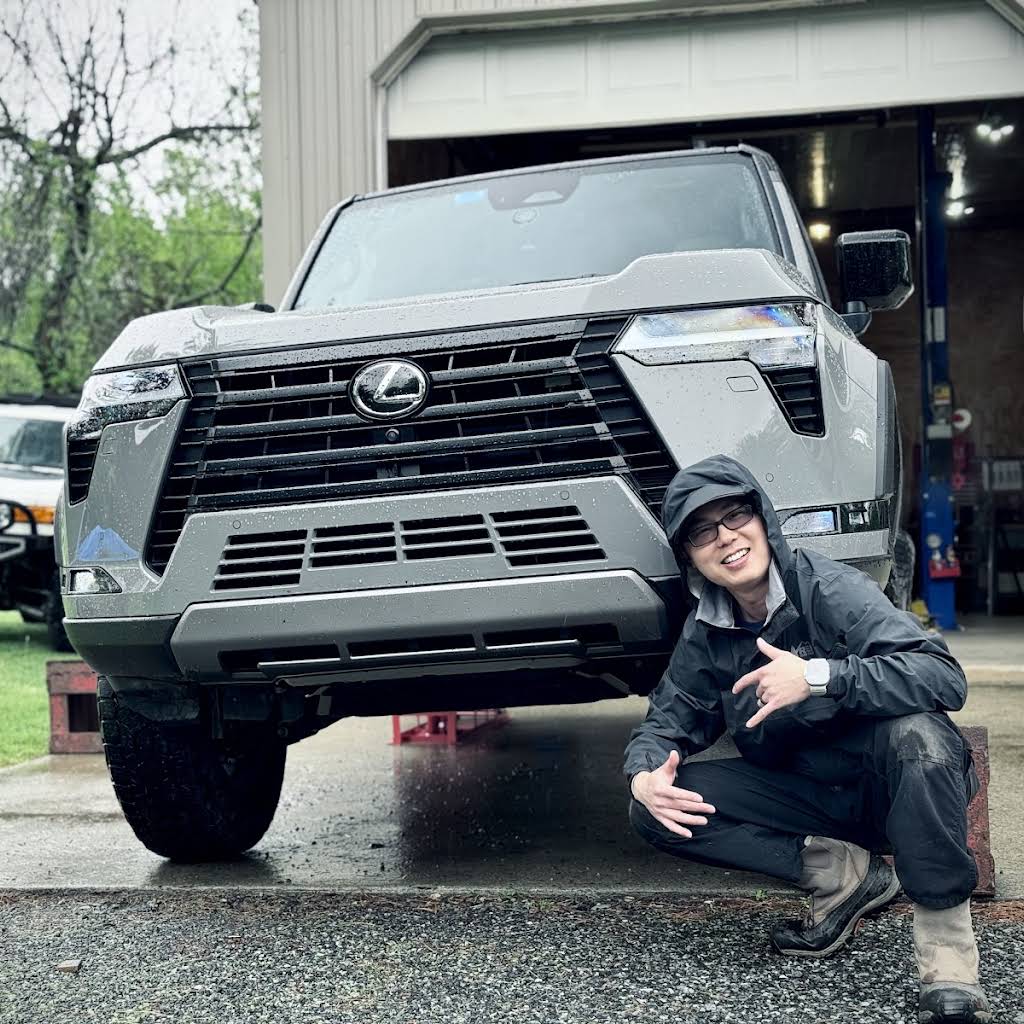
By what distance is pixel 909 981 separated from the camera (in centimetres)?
284

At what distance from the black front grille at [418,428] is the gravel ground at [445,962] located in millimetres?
958

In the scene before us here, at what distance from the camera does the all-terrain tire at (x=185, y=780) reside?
12.5 ft

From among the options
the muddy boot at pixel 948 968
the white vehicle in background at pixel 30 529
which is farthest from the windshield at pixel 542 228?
the white vehicle in background at pixel 30 529

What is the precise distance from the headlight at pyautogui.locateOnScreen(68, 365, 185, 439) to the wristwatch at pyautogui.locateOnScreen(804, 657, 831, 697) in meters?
1.66

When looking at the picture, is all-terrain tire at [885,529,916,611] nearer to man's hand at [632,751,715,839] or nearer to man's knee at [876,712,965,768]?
man's knee at [876,712,965,768]

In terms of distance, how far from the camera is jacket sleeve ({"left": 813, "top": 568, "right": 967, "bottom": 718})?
2.71 m

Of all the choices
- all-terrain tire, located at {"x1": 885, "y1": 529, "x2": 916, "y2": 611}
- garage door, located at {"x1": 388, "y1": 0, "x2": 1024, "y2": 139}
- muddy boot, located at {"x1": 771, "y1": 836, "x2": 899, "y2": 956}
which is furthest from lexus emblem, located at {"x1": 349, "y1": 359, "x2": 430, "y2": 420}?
garage door, located at {"x1": 388, "y1": 0, "x2": 1024, "y2": 139}

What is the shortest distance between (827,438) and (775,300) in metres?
0.35

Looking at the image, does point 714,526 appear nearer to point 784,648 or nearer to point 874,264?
point 784,648

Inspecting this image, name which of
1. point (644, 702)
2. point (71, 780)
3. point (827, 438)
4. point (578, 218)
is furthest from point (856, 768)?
point (644, 702)

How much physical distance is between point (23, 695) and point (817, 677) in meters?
6.98

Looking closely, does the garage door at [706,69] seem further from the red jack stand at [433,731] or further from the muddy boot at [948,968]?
the muddy boot at [948,968]

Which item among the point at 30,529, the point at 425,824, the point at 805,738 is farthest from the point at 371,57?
the point at 805,738

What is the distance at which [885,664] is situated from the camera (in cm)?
274
